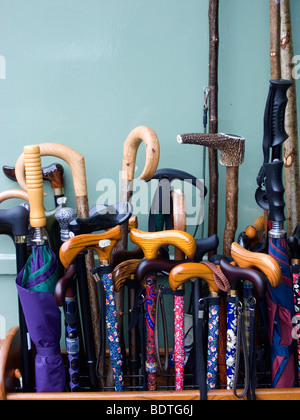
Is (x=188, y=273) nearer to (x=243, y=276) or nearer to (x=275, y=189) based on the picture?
(x=243, y=276)

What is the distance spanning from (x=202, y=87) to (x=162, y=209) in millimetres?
378

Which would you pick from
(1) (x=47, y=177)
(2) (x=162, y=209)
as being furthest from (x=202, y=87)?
(1) (x=47, y=177)

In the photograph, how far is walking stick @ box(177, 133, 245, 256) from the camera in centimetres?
99

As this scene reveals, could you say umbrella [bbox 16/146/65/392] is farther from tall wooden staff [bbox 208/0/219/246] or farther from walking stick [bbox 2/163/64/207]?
tall wooden staff [bbox 208/0/219/246]

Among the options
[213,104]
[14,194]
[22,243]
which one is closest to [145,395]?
[22,243]

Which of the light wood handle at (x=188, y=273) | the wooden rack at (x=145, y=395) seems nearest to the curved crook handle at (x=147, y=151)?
the light wood handle at (x=188, y=273)

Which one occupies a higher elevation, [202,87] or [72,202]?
[202,87]

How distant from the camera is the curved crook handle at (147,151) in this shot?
3.19 feet

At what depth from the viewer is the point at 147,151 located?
98 centimetres

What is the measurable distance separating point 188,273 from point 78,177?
367 millimetres

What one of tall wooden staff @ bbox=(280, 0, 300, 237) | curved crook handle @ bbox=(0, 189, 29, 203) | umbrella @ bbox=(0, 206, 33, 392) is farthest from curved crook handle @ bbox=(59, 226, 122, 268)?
tall wooden staff @ bbox=(280, 0, 300, 237)
